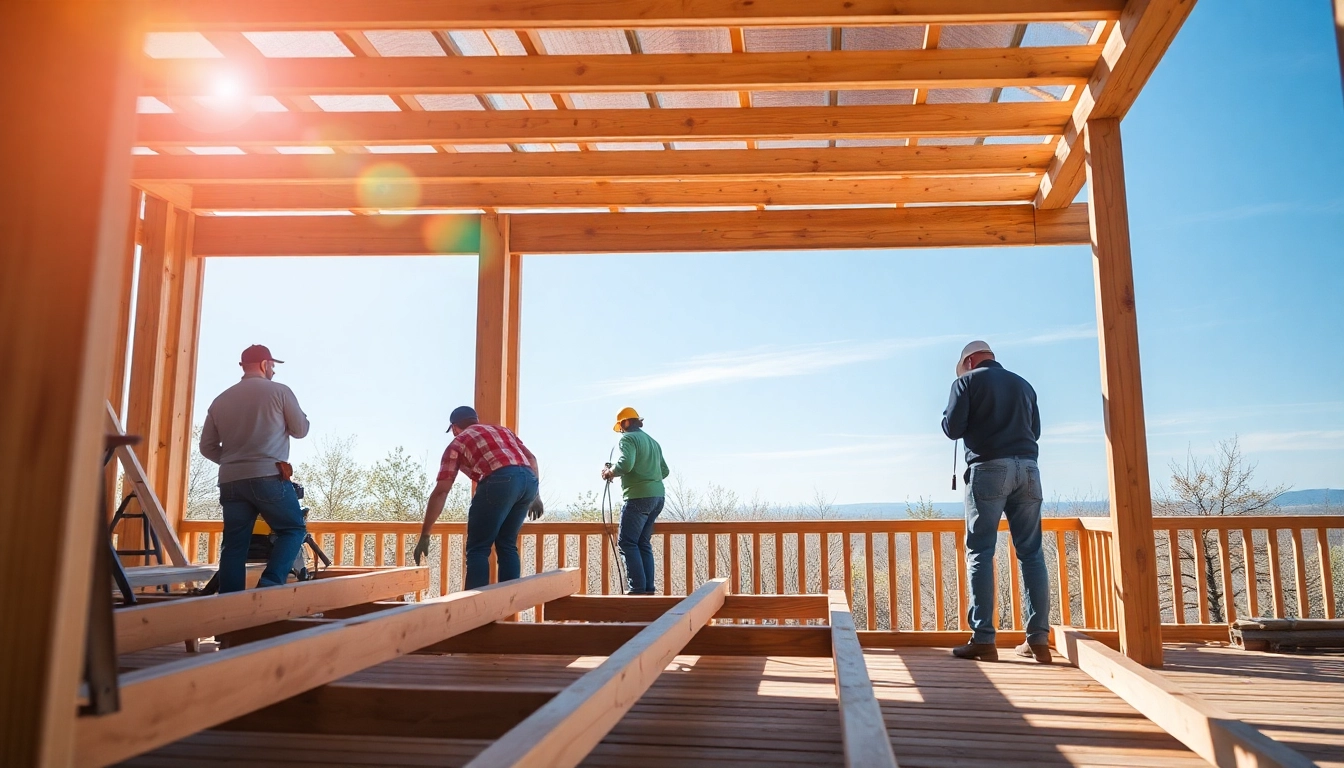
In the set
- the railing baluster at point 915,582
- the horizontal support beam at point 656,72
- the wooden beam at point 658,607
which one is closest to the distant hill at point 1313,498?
the railing baluster at point 915,582

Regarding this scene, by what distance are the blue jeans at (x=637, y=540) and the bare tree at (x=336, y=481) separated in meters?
11.6

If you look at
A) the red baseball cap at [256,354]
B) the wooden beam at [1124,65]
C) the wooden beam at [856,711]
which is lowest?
the wooden beam at [856,711]

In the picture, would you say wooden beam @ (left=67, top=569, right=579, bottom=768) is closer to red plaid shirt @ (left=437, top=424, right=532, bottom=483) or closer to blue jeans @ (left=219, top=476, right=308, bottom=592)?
blue jeans @ (left=219, top=476, right=308, bottom=592)

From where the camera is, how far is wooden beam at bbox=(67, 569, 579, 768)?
1.20 metres

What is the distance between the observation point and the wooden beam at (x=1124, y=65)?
332 cm

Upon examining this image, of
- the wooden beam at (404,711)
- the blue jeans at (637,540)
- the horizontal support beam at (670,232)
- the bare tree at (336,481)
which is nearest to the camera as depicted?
the wooden beam at (404,711)

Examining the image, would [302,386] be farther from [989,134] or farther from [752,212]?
[989,134]

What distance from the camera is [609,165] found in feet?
17.8

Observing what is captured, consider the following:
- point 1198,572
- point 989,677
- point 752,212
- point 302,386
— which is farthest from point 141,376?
point 302,386

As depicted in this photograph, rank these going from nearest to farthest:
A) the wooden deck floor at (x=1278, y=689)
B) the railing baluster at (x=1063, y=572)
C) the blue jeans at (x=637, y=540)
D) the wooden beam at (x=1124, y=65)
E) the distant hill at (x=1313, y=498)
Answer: the wooden deck floor at (x=1278, y=689) < the wooden beam at (x=1124, y=65) < the railing baluster at (x=1063, y=572) < the blue jeans at (x=637, y=540) < the distant hill at (x=1313, y=498)

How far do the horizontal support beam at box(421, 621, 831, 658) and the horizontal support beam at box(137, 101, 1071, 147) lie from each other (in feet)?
9.32

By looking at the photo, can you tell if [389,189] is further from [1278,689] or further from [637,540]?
[1278,689]

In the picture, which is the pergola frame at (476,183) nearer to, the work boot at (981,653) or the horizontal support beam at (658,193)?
the horizontal support beam at (658,193)

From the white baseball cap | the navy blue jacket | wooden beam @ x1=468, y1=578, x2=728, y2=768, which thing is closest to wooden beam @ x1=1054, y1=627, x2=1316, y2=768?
the navy blue jacket
